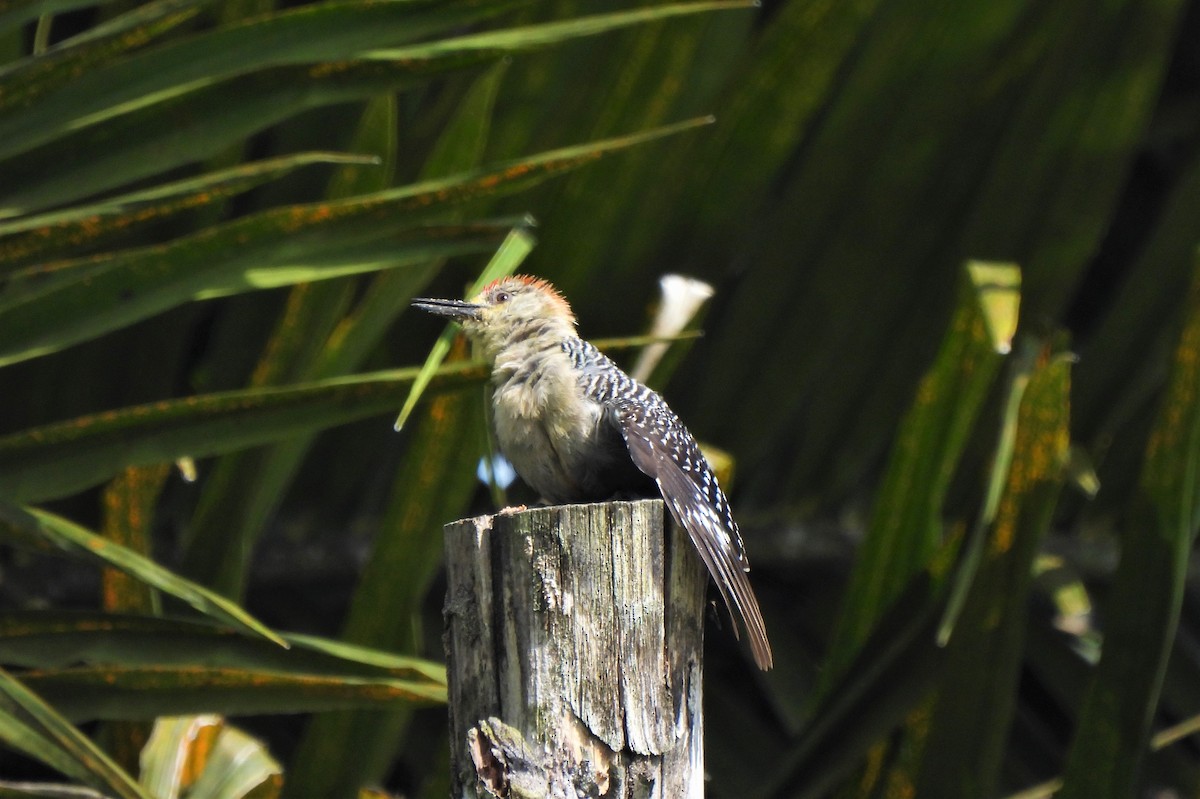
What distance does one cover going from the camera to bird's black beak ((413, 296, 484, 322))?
2.99 meters

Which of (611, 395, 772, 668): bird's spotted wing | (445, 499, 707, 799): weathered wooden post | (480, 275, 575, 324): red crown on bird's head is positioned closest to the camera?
(445, 499, 707, 799): weathered wooden post

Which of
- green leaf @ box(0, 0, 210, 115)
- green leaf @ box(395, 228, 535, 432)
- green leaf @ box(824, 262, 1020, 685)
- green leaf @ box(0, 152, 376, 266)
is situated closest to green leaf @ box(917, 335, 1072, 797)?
green leaf @ box(824, 262, 1020, 685)

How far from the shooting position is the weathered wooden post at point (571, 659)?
1869 millimetres

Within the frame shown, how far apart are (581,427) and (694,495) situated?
14.0 inches

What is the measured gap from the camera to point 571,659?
6.20ft

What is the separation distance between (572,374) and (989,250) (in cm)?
135

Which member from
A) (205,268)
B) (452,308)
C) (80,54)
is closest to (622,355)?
(452,308)

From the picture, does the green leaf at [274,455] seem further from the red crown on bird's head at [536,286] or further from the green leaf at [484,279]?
the green leaf at [484,279]

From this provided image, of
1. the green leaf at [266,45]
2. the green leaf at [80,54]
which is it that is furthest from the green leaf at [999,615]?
the green leaf at [80,54]

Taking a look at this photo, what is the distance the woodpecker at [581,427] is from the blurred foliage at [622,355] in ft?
0.44

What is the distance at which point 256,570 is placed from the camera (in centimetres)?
367

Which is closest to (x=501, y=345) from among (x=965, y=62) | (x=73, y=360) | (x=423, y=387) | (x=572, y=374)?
(x=572, y=374)

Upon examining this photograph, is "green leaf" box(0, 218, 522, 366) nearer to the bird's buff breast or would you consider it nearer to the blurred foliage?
the blurred foliage

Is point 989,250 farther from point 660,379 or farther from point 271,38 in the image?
point 271,38
